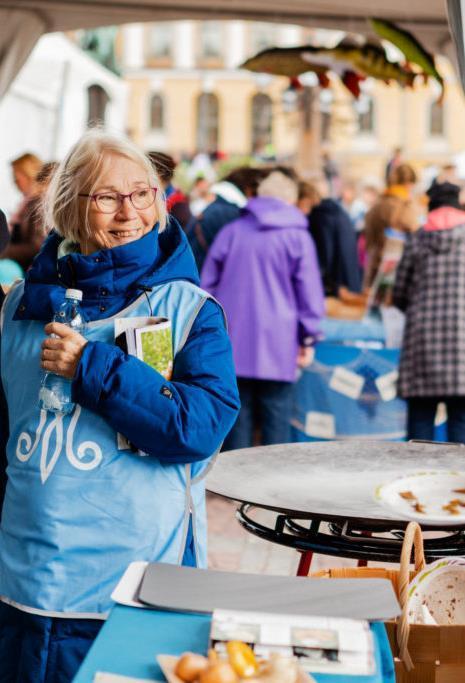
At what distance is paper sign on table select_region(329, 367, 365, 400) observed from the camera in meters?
6.50

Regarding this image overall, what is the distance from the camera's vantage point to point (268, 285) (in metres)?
6.16

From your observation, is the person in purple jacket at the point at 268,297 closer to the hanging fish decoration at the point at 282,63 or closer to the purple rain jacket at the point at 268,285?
the purple rain jacket at the point at 268,285

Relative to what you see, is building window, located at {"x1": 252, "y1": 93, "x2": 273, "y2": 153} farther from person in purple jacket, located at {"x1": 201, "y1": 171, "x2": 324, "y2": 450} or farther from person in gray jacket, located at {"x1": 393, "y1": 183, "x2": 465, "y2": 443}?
person in gray jacket, located at {"x1": 393, "y1": 183, "x2": 465, "y2": 443}

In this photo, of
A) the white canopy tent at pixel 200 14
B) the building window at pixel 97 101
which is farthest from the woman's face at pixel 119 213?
the building window at pixel 97 101

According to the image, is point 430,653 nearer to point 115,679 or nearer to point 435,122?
point 115,679

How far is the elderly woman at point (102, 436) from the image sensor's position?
7.18ft

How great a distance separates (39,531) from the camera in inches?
88.5

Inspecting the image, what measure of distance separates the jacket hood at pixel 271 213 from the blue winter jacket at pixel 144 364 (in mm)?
3554

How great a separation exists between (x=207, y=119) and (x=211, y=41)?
481cm

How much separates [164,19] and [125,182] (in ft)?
16.0

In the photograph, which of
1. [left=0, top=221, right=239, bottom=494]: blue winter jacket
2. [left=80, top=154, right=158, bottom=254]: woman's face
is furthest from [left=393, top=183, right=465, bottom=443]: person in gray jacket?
[left=80, top=154, right=158, bottom=254]: woman's face

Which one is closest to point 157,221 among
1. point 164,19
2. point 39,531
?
point 39,531

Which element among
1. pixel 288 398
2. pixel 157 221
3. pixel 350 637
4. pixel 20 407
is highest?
pixel 157 221

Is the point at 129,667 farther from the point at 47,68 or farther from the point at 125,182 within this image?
the point at 47,68
